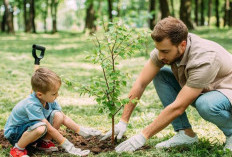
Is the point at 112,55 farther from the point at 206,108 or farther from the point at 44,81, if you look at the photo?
the point at 206,108

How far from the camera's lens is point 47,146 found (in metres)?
3.28

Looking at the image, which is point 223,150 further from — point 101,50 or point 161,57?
point 101,50

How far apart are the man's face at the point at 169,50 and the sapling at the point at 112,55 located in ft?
0.74

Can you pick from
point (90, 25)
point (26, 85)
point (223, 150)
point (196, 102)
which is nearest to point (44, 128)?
point (196, 102)

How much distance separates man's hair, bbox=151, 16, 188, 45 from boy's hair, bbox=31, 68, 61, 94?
3.49 ft

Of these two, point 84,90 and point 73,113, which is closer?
point 84,90

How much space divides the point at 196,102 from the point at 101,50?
3.49 ft

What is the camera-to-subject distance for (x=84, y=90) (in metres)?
3.04

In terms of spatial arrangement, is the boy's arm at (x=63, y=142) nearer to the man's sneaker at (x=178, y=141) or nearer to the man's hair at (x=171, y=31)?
the man's sneaker at (x=178, y=141)

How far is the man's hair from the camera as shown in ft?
9.31

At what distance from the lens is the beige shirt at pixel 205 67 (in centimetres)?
278

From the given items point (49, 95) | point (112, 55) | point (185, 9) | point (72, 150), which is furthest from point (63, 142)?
point (185, 9)

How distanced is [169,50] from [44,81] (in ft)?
4.07

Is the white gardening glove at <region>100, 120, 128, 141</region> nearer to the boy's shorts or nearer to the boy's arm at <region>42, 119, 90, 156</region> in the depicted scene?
the boy's arm at <region>42, 119, 90, 156</region>
